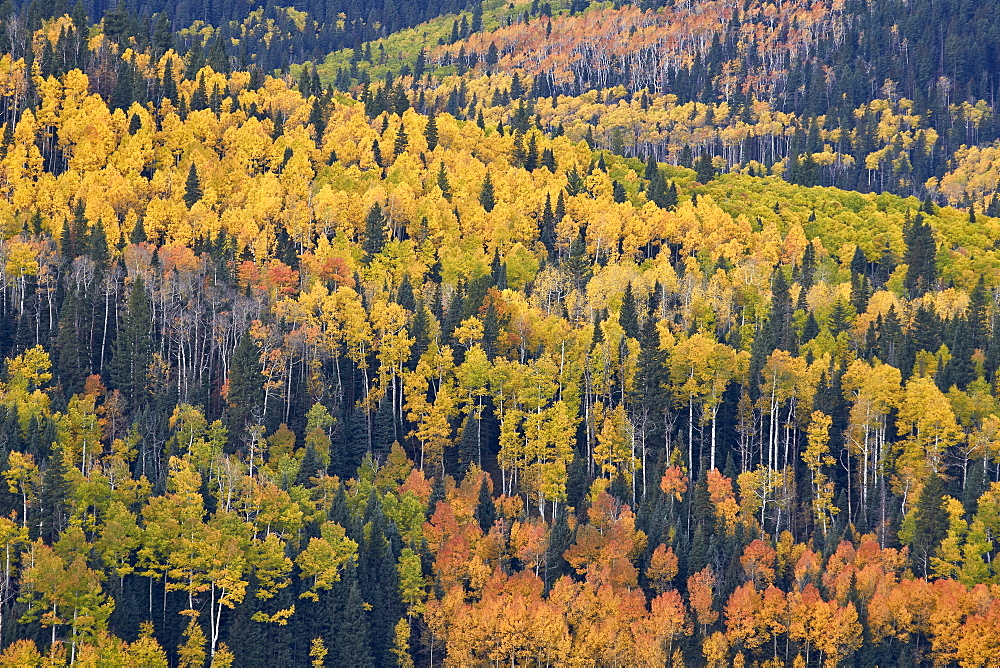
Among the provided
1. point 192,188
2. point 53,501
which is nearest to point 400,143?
point 192,188

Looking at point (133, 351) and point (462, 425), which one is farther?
point (462, 425)

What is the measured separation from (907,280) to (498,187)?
2038 inches

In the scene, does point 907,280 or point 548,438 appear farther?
point 907,280

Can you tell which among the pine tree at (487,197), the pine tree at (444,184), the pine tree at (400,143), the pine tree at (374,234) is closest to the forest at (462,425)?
the pine tree at (444,184)

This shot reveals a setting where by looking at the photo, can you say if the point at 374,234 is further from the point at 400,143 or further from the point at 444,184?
the point at 400,143

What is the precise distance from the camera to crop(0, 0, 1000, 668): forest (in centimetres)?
11369

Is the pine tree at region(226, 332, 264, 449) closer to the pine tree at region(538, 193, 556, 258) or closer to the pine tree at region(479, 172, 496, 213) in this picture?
the pine tree at region(538, 193, 556, 258)

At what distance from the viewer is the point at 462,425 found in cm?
13625

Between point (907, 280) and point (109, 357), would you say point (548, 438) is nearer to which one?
point (109, 357)

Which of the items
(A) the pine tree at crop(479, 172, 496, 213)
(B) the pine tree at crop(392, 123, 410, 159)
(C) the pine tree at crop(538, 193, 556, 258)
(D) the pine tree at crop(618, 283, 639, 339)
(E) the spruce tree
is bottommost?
(E) the spruce tree

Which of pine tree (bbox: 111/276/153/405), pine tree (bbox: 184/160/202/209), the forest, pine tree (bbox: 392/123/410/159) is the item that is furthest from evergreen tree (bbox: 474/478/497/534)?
pine tree (bbox: 392/123/410/159)

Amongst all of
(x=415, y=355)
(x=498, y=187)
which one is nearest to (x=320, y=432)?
(x=415, y=355)

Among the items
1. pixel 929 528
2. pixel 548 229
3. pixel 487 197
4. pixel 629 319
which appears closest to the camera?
pixel 929 528

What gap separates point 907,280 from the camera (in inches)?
6673
